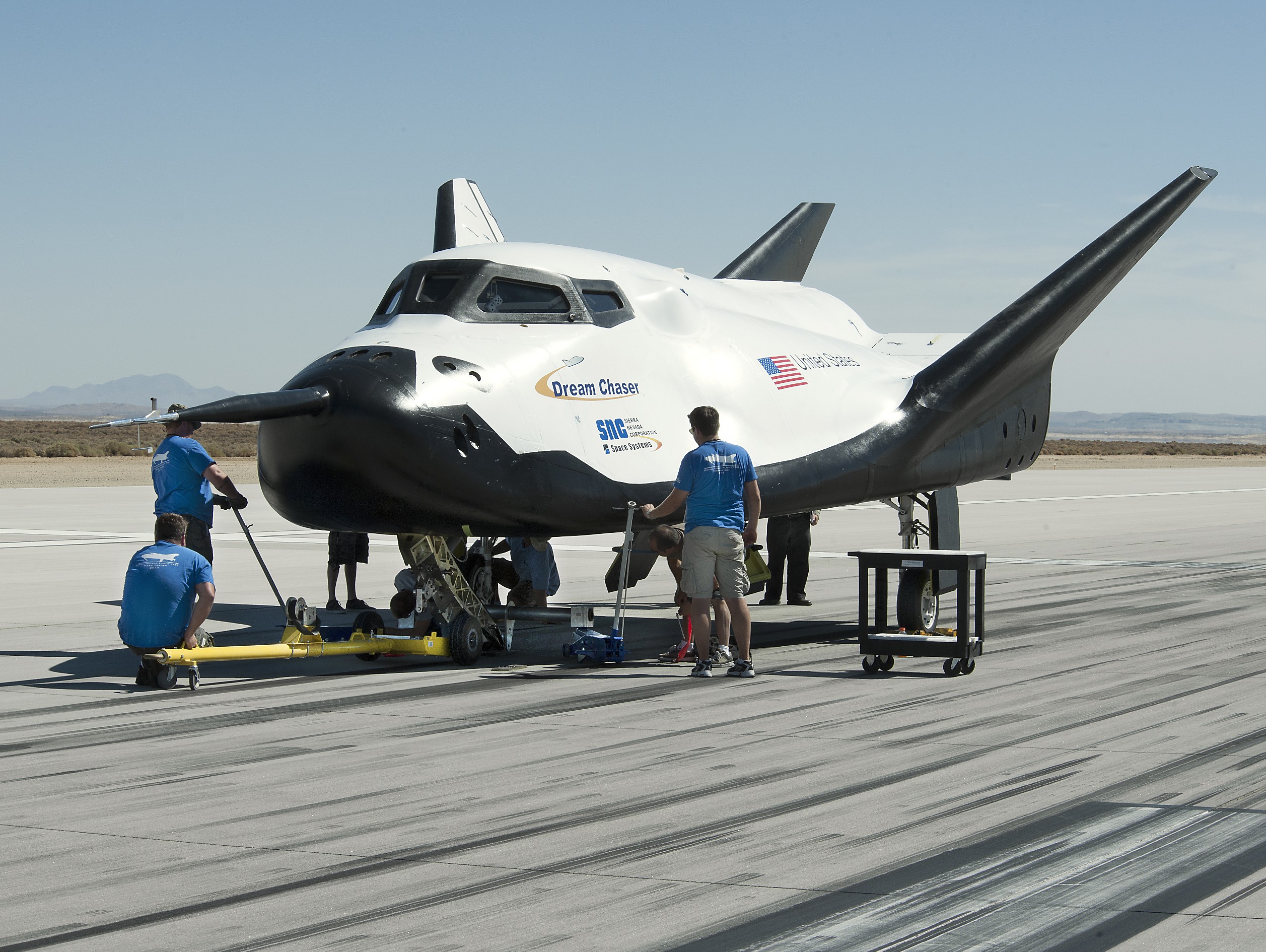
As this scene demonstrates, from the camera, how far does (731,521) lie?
1191 cm

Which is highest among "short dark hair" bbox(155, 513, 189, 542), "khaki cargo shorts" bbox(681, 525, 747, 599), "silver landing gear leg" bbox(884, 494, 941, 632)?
"short dark hair" bbox(155, 513, 189, 542)

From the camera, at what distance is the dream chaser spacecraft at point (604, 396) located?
11352 mm

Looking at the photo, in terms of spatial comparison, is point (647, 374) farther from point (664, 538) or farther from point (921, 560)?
point (921, 560)

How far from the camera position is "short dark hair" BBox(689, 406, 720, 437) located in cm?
1191

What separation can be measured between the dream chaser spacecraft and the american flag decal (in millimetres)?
28

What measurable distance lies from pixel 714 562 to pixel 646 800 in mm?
4685

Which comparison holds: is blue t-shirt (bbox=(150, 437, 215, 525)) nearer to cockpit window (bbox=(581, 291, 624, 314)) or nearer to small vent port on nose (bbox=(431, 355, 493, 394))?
small vent port on nose (bbox=(431, 355, 493, 394))

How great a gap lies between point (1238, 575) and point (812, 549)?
350 inches

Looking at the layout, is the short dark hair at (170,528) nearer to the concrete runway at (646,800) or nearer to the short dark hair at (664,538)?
the concrete runway at (646,800)

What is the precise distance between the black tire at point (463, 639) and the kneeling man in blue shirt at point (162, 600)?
2.27 metres

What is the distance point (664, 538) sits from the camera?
1303 cm

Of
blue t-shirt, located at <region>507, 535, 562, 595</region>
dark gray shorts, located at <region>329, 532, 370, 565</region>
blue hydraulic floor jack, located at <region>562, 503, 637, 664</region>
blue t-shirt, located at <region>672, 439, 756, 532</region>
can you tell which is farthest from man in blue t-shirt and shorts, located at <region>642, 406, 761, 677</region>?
dark gray shorts, located at <region>329, 532, 370, 565</region>

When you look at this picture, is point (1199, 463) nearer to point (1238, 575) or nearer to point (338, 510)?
point (1238, 575)

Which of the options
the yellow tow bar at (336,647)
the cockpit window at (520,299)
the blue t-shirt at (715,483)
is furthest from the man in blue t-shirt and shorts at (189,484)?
the blue t-shirt at (715,483)
